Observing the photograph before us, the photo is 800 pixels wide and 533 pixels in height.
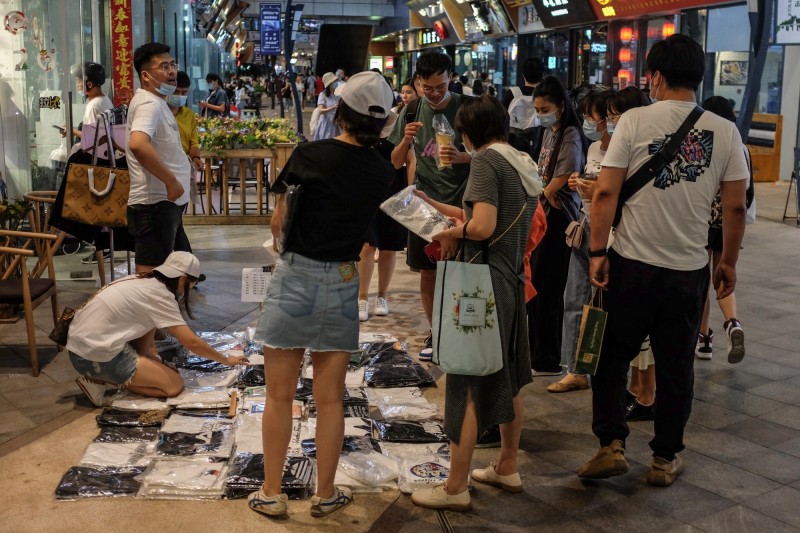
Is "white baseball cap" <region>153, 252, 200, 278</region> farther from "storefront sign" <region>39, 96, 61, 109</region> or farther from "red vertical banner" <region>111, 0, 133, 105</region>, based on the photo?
"red vertical banner" <region>111, 0, 133, 105</region>

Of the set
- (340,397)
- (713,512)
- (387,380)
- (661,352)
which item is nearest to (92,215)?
(387,380)

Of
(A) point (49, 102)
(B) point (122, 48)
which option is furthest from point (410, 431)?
(B) point (122, 48)

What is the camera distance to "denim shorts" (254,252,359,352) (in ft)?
11.9

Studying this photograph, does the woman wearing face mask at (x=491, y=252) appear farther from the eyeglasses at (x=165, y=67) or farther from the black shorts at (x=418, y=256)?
the eyeglasses at (x=165, y=67)

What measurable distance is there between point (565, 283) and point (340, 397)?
2.20 m

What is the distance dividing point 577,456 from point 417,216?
4.98 ft

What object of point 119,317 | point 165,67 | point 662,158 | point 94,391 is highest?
point 165,67

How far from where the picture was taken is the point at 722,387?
554cm

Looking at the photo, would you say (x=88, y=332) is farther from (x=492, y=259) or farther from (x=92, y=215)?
(x=492, y=259)

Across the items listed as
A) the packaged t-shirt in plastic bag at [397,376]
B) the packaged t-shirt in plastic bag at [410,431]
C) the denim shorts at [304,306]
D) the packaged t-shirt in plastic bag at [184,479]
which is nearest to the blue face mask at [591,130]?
the packaged t-shirt in plastic bag at [397,376]

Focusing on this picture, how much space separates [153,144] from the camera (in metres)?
5.52

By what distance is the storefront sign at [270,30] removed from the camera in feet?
98.0

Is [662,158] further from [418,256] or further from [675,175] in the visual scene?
[418,256]

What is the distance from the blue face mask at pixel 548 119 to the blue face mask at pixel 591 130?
17 cm
